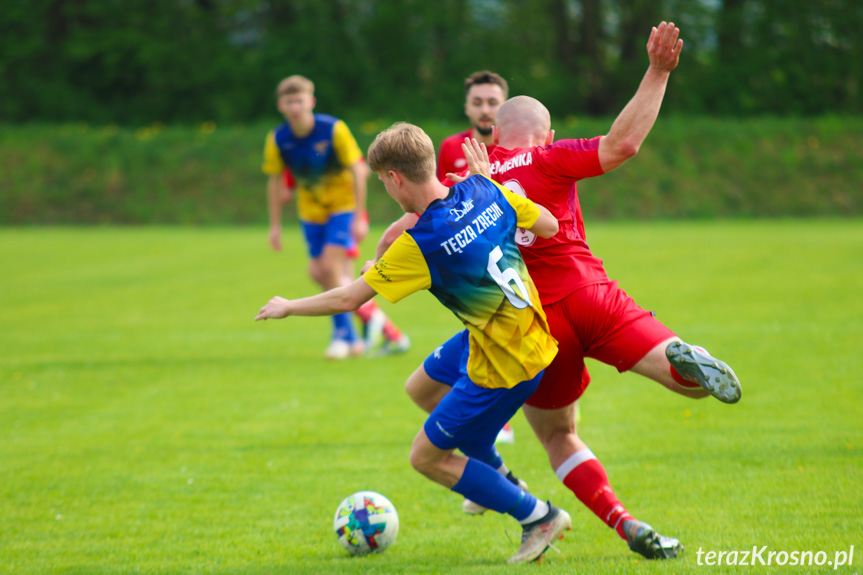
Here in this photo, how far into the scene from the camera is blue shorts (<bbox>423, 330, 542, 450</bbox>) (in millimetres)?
3508

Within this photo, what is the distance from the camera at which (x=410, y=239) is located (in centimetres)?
339

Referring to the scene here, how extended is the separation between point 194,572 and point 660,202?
923 inches

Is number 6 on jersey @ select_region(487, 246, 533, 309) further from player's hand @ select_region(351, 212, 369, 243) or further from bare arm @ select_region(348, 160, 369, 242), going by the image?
player's hand @ select_region(351, 212, 369, 243)

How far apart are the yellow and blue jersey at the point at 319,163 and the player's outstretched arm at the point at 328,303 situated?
527 centimetres

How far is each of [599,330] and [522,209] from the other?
63 centimetres

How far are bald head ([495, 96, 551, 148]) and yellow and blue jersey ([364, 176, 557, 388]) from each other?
0.42 meters

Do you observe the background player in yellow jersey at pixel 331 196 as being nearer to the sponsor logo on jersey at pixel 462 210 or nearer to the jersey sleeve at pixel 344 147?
the jersey sleeve at pixel 344 147

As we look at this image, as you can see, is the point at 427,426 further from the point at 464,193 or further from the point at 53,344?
the point at 53,344

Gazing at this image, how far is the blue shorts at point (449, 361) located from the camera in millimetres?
3939

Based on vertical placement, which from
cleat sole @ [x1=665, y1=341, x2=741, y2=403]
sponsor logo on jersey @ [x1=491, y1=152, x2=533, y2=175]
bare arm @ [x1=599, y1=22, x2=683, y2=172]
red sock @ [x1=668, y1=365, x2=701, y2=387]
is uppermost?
bare arm @ [x1=599, y1=22, x2=683, y2=172]

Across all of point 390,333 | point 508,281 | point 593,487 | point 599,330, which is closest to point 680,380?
point 599,330

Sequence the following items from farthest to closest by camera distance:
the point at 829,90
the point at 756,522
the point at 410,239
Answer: the point at 829,90
the point at 756,522
the point at 410,239

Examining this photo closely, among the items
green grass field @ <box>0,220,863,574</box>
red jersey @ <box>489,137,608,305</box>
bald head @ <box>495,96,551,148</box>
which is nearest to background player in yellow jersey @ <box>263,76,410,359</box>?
green grass field @ <box>0,220,863,574</box>

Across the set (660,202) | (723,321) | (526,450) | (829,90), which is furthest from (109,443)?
(829,90)
